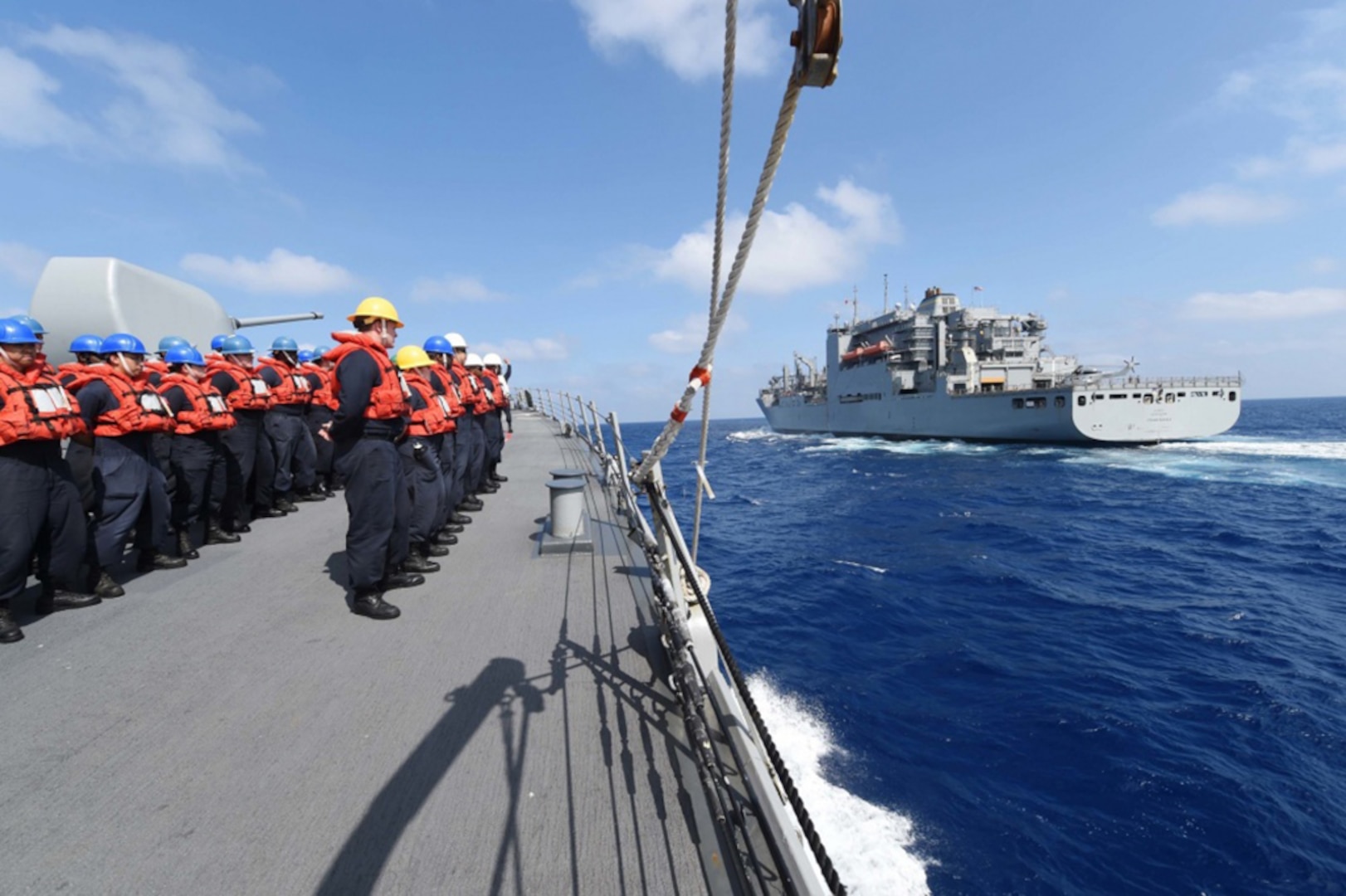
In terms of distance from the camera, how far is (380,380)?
12.0ft

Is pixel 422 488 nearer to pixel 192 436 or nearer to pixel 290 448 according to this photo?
pixel 192 436

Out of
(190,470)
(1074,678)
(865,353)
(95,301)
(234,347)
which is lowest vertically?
(1074,678)

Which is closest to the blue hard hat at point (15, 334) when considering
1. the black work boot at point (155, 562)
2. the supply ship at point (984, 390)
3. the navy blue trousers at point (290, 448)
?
the black work boot at point (155, 562)

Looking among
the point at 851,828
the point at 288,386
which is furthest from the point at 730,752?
A: the point at 288,386

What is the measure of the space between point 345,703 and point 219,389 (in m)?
4.65

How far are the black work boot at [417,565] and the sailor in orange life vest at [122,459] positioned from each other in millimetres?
1857

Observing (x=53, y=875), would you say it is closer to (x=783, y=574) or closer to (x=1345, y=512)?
(x=783, y=574)

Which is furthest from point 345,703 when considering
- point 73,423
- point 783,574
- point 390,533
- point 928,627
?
Result: point 783,574

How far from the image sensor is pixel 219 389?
557 centimetres

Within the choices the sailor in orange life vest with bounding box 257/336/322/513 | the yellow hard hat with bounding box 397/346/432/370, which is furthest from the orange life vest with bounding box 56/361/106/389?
the yellow hard hat with bounding box 397/346/432/370

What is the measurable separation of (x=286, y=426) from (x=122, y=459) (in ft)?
8.72

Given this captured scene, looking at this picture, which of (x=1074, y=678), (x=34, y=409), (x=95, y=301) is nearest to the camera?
(x=34, y=409)

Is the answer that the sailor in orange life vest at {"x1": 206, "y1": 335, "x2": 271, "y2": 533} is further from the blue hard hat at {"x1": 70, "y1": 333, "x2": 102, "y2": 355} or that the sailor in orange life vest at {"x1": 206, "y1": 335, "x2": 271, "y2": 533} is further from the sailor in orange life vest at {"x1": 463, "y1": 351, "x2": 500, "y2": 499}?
the sailor in orange life vest at {"x1": 463, "y1": 351, "x2": 500, "y2": 499}

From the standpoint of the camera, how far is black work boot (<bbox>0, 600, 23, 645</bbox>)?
3.17m
